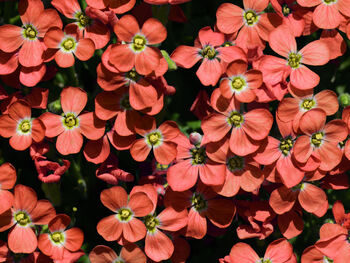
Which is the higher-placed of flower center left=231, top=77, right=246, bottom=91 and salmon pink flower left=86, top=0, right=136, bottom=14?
salmon pink flower left=86, top=0, right=136, bottom=14

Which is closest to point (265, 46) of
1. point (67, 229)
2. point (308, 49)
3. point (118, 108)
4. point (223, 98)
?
point (308, 49)

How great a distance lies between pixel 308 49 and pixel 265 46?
13cm

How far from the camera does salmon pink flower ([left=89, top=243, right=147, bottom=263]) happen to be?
165cm

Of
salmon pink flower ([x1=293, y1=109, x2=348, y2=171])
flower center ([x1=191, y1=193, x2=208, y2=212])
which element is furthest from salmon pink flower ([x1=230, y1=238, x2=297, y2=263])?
salmon pink flower ([x1=293, y1=109, x2=348, y2=171])

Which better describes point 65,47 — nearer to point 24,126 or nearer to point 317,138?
point 24,126

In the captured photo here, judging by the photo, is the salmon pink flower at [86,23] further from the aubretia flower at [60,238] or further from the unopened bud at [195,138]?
the aubretia flower at [60,238]

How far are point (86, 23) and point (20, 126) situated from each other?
1.22 ft

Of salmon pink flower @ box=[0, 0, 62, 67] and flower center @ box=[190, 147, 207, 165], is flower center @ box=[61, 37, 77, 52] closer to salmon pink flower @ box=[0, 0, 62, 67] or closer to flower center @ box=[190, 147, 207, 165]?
salmon pink flower @ box=[0, 0, 62, 67]

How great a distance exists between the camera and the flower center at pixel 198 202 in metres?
1.69

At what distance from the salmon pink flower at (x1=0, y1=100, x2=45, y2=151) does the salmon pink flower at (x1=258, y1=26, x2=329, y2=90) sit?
69cm

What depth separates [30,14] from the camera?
1.67 metres

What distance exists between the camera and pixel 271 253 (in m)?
1.70

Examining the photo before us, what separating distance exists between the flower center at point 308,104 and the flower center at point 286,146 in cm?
11

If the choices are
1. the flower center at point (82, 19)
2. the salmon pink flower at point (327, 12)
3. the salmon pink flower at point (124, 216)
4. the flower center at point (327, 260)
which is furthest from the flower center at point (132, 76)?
the flower center at point (327, 260)
